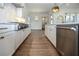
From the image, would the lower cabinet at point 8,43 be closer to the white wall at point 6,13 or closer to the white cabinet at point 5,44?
the white cabinet at point 5,44

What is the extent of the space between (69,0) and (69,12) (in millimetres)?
6149

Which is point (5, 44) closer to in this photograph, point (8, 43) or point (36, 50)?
point (8, 43)

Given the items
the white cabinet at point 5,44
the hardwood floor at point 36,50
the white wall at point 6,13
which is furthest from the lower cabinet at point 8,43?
the white wall at point 6,13

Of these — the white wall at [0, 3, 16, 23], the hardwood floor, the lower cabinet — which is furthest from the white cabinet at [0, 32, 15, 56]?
the white wall at [0, 3, 16, 23]

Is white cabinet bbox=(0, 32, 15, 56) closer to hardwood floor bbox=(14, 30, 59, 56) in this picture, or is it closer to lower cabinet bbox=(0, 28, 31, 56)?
lower cabinet bbox=(0, 28, 31, 56)

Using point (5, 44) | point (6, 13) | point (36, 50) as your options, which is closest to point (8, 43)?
point (5, 44)

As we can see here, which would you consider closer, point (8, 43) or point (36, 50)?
point (8, 43)

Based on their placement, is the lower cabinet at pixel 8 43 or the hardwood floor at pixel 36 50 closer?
the lower cabinet at pixel 8 43

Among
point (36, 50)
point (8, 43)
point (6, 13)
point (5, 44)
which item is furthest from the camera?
point (6, 13)

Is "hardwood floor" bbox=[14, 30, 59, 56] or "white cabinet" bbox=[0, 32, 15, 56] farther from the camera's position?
"hardwood floor" bbox=[14, 30, 59, 56]

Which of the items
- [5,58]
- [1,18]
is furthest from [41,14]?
[5,58]

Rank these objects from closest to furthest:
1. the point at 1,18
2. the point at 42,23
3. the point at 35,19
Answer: the point at 1,18, the point at 35,19, the point at 42,23

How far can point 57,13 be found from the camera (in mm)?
8031

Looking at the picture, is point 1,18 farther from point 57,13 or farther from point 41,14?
point 41,14
